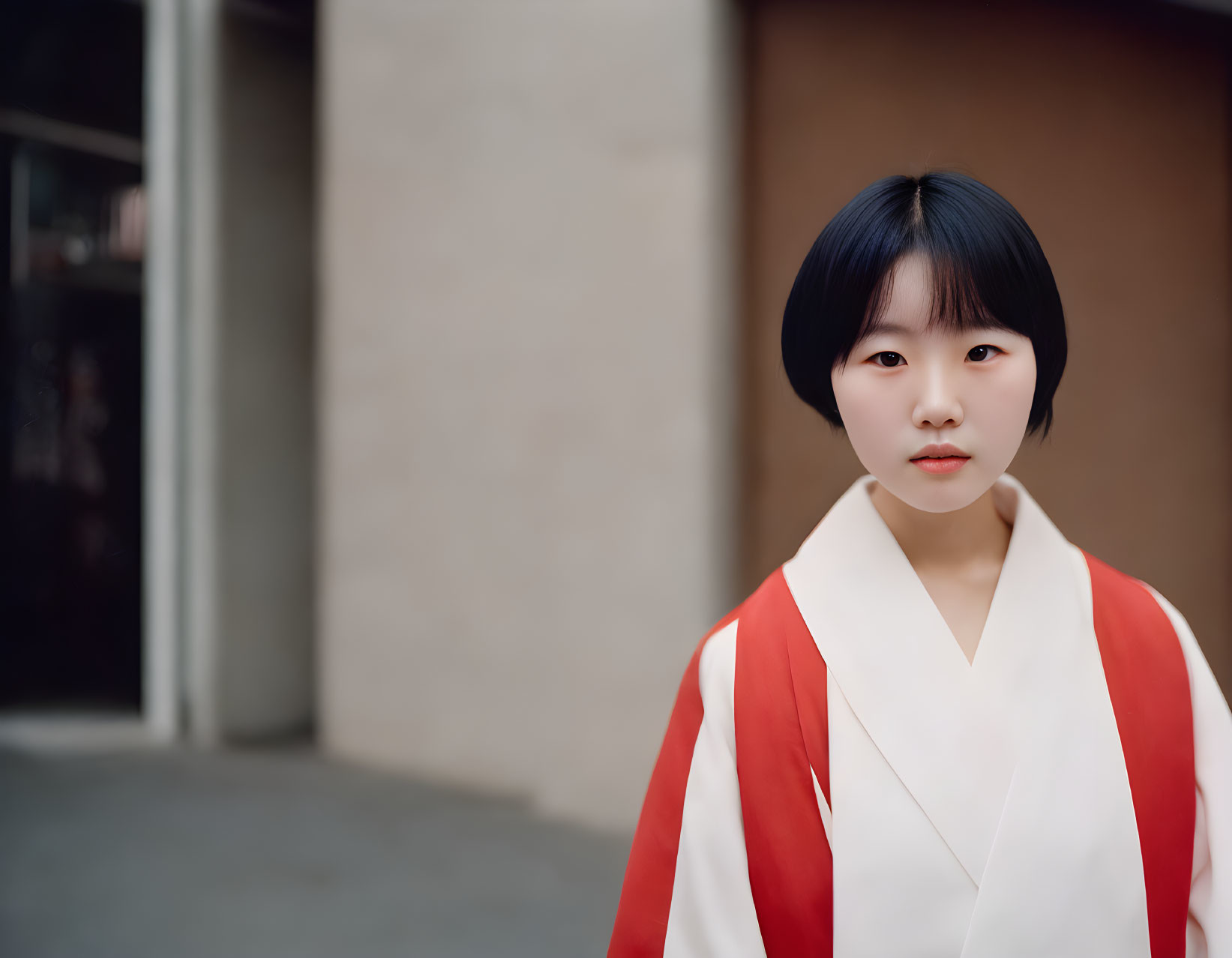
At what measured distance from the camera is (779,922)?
0.85 m

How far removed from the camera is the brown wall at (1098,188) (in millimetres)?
2379

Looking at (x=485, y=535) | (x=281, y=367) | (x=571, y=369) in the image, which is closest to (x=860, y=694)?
(x=571, y=369)

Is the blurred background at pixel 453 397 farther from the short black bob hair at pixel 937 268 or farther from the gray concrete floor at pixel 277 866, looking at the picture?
the short black bob hair at pixel 937 268

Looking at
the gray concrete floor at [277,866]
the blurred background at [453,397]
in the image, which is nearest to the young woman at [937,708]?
the blurred background at [453,397]

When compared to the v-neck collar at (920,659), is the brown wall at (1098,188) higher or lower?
higher

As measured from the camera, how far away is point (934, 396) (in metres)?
0.78

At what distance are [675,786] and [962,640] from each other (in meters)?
0.28

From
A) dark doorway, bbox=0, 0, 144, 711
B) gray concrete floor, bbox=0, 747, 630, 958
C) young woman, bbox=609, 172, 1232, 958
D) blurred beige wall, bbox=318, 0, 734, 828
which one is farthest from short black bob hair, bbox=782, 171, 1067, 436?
dark doorway, bbox=0, 0, 144, 711

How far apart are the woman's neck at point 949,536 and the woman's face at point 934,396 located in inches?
3.8

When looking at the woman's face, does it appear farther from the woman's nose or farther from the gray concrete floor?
the gray concrete floor

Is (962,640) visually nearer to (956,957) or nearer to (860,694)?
(860,694)

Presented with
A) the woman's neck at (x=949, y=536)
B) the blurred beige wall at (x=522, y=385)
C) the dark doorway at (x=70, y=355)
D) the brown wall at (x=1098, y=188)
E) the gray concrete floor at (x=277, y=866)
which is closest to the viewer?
the woman's neck at (x=949, y=536)

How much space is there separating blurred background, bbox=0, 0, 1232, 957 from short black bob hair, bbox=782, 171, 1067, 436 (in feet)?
5.09

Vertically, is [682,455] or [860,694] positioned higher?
[682,455]
